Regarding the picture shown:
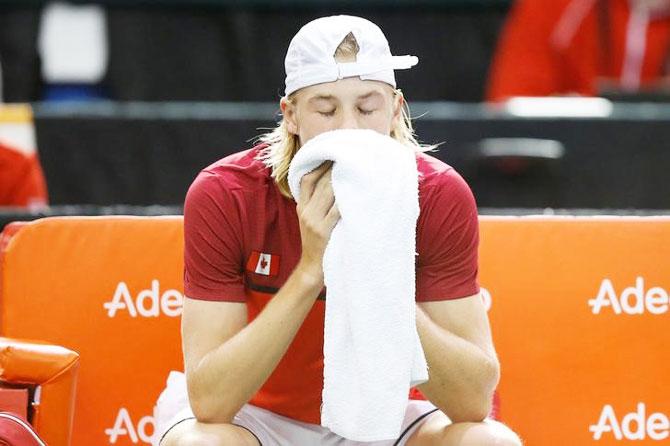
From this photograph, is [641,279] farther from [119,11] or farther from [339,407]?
[119,11]

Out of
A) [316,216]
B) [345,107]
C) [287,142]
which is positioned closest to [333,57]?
[345,107]

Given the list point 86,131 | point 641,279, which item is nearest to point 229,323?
point 641,279

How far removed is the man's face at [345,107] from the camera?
2.56 metres

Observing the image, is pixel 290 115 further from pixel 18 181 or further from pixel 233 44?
pixel 233 44

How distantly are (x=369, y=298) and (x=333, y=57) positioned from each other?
19.9 inches

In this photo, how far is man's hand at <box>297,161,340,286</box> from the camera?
244cm

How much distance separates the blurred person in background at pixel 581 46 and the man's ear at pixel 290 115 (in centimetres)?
288

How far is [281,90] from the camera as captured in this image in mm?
5438

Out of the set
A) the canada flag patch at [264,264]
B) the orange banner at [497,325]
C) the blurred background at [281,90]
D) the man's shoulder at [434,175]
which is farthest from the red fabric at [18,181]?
the man's shoulder at [434,175]

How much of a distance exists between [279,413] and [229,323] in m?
0.30

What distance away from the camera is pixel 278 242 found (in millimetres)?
2664

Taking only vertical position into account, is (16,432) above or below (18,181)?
below

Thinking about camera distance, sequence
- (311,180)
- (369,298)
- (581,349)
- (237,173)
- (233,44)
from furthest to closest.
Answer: (233,44) < (581,349) < (237,173) < (311,180) < (369,298)

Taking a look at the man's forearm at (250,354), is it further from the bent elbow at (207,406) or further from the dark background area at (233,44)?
the dark background area at (233,44)
